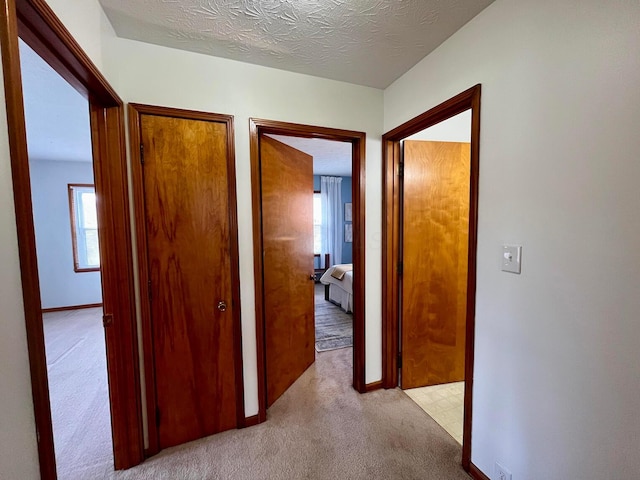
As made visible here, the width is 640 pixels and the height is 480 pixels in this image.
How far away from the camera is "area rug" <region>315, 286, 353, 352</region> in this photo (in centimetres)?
304

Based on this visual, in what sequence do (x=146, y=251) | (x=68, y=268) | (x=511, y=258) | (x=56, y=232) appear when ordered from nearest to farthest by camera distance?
(x=511, y=258) < (x=146, y=251) < (x=56, y=232) < (x=68, y=268)

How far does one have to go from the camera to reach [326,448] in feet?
5.34

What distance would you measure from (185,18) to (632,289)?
210 centimetres

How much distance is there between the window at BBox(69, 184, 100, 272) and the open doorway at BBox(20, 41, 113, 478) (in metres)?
0.01

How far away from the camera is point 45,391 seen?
30.5 inches

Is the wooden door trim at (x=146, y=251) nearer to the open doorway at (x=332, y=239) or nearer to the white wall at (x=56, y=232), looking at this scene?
the open doorway at (x=332, y=239)

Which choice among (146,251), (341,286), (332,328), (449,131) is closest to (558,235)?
(449,131)

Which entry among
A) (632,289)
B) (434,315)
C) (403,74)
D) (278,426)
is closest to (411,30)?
(403,74)

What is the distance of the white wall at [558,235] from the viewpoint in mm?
863

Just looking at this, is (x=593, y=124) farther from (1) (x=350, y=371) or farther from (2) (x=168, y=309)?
(1) (x=350, y=371)

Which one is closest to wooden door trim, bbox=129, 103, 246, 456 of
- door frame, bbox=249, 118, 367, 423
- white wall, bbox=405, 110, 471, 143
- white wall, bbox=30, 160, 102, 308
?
door frame, bbox=249, 118, 367, 423

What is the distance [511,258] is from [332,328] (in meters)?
2.60

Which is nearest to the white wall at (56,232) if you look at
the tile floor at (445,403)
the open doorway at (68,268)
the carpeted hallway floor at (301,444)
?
the open doorway at (68,268)

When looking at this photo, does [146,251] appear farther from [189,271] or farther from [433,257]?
[433,257]
